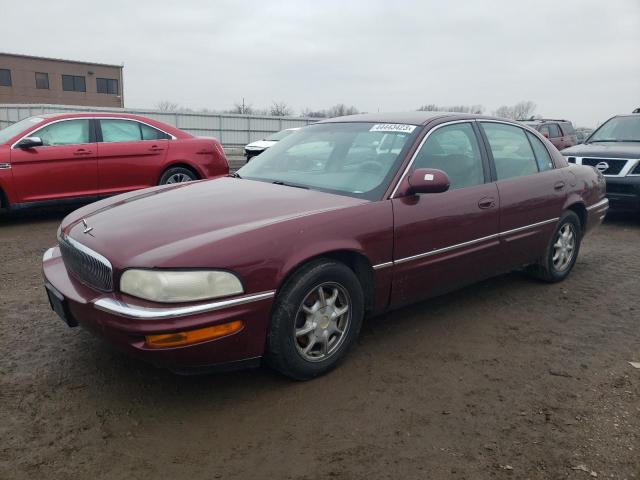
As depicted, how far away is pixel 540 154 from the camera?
4840 millimetres

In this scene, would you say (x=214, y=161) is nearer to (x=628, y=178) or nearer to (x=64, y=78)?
(x=628, y=178)

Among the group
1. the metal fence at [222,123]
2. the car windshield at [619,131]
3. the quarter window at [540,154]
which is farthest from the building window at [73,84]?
the quarter window at [540,154]

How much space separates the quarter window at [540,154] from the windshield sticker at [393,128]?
5.31 feet

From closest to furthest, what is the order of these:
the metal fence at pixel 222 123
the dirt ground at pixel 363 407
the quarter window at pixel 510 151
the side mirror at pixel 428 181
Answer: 1. the dirt ground at pixel 363 407
2. the side mirror at pixel 428 181
3. the quarter window at pixel 510 151
4. the metal fence at pixel 222 123

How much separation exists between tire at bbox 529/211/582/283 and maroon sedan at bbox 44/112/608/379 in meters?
0.08

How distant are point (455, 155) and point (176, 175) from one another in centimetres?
526

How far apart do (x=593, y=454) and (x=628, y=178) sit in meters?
6.41

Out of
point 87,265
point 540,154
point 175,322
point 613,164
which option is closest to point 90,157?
point 87,265

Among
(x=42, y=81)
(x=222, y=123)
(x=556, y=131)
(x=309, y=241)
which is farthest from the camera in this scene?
(x=42, y=81)

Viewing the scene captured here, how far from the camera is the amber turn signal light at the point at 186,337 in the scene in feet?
8.30

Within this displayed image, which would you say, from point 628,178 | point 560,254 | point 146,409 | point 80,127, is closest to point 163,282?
point 146,409

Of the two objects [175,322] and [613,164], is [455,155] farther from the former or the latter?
[613,164]

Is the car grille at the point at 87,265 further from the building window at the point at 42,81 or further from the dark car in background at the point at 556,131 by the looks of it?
the building window at the point at 42,81

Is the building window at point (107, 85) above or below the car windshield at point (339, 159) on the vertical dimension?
above
